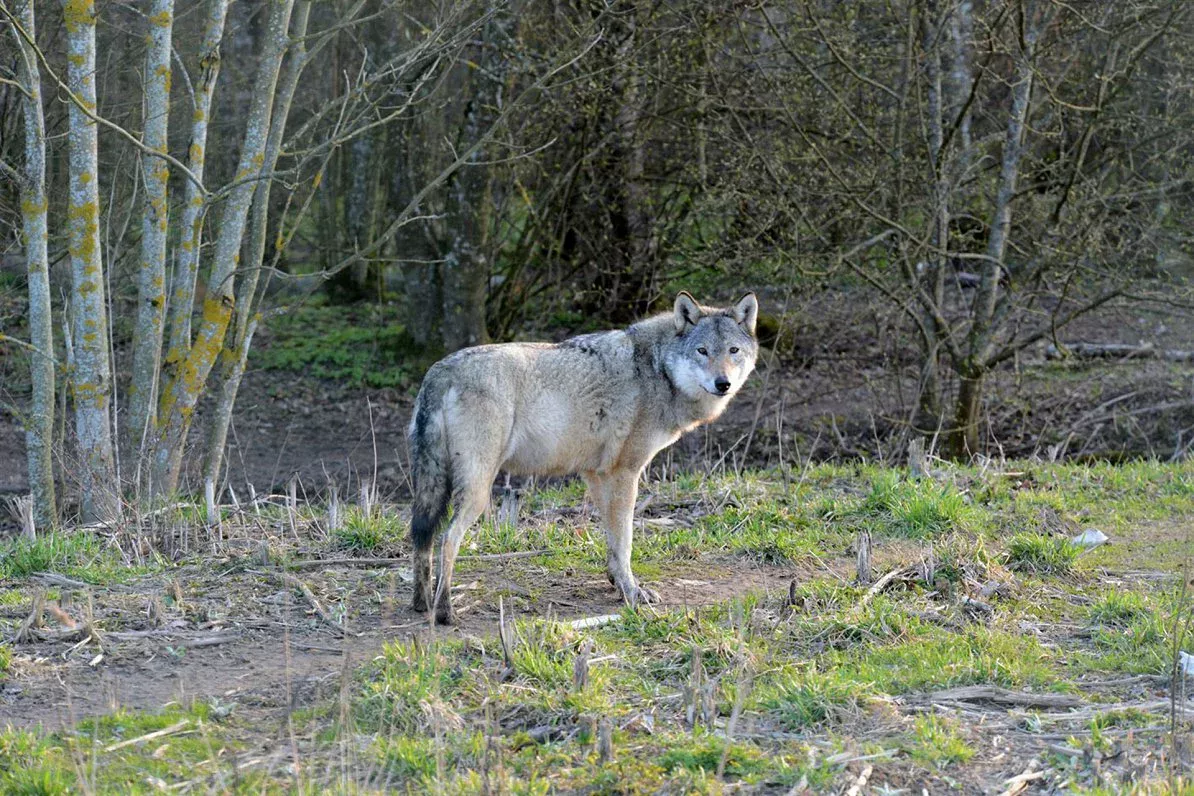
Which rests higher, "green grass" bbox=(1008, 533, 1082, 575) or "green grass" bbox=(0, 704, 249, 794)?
"green grass" bbox=(1008, 533, 1082, 575)

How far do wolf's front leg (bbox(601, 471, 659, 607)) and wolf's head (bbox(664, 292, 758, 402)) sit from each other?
67 centimetres

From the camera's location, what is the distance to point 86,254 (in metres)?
9.05

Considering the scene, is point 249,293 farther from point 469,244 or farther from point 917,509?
point 917,509

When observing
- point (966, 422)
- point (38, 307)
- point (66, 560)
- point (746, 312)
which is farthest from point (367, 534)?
point (966, 422)

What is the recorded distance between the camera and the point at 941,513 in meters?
8.21

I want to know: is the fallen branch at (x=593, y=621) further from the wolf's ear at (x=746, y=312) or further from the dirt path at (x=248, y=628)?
the wolf's ear at (x=746, y=312)

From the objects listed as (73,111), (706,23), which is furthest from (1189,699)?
(706,23)

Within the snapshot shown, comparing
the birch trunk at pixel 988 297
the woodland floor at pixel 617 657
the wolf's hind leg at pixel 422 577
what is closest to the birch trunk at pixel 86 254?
the woodland floor at pixel 617 657

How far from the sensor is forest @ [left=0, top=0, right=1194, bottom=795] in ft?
16.0

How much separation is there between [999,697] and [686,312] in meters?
3.22

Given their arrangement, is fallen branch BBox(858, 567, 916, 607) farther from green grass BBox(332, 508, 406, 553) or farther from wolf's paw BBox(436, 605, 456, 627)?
green grass BBox(332, 508, 406, 553)

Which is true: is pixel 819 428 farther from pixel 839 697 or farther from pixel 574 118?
pixel 839 697

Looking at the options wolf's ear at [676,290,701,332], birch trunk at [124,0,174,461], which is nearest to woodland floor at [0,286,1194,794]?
birch trunk at [124,0,174,461]

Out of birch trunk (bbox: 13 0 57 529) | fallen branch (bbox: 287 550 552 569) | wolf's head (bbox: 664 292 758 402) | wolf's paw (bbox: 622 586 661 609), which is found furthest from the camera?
birch trunk (bbox: 13 0 57 529)
